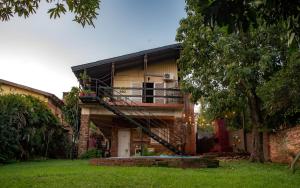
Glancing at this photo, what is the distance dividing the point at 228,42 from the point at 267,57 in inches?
69.2

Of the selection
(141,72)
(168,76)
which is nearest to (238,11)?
(168,76)

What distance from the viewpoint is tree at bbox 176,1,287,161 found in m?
13.0

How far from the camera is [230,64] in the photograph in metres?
13.0

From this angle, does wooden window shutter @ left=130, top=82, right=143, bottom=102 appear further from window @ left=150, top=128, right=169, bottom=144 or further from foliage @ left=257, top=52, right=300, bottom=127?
foliage @ left=257, top=52, right=300, bottom=127

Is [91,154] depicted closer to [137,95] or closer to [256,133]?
[137,95]

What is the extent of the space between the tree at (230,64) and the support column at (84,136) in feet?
19.9

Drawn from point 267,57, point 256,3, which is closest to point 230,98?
point 267,57

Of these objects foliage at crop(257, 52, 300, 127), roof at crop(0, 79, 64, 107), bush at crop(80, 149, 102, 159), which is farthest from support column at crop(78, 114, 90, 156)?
foliage at crop(257, 52, 300, 127)

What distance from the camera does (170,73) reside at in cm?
2106

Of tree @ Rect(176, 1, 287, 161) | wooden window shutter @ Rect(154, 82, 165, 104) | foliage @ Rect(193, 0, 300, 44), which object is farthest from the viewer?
wooden window shutter @ Rect(154, 82, 165, 104)

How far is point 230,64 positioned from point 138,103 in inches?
271

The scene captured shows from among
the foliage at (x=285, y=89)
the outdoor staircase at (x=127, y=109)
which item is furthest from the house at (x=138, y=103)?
the foliage at (x=285, y=89)

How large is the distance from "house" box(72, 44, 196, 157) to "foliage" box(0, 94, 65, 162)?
5.99ft

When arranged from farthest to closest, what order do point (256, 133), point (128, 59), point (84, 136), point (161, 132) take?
point (161, 132)
point (128, 59)
point (84, 136)
point (256, 133)
